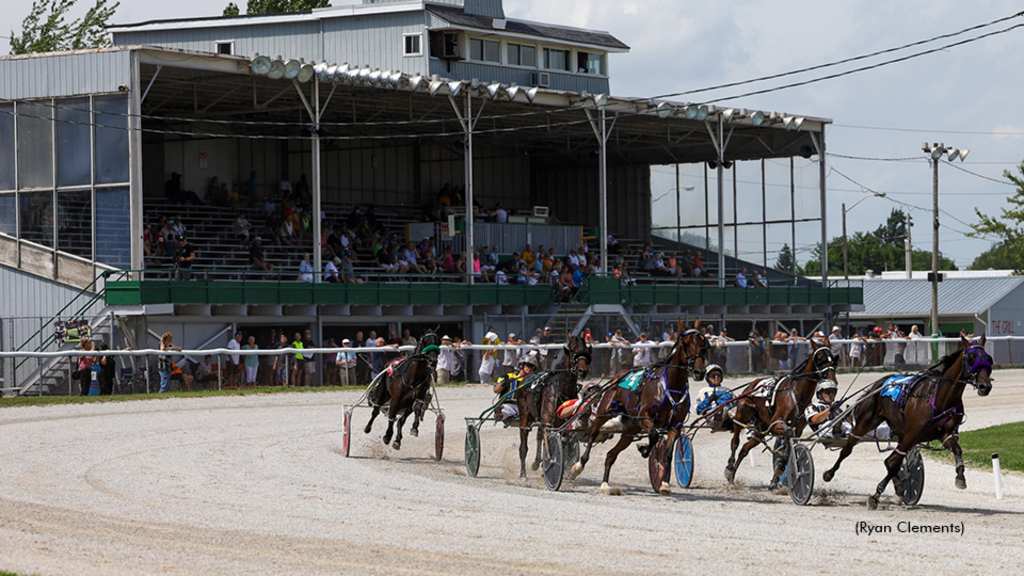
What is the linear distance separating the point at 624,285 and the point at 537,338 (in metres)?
7.71

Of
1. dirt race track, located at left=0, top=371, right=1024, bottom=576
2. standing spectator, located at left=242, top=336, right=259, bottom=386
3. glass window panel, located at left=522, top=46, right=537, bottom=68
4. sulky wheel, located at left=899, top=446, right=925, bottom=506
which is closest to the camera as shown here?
dirt race track, located at left=0, top=371, right=1024, bottom=576

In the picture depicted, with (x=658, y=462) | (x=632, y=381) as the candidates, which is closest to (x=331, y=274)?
(x=632, y=381)

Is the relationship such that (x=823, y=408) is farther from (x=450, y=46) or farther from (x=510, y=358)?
(x=450, y=46)

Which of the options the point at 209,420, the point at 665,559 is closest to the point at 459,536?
the point at 665,559

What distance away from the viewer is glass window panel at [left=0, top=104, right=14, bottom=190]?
35.3 meters

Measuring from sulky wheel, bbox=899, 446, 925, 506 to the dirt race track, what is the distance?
229mm

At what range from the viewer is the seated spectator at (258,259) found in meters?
36.1

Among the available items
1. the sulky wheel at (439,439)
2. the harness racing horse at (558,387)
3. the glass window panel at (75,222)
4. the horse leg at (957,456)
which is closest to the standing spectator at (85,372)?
the glass window panel at (75,222)

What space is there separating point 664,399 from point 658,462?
738 mm

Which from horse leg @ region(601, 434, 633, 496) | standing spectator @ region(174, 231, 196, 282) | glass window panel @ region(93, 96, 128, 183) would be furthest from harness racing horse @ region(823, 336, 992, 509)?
glass window panel @ region(93, 96, 128, 183)

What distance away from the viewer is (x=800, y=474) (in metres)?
14.2

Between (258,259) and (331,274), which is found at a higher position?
(258,259)

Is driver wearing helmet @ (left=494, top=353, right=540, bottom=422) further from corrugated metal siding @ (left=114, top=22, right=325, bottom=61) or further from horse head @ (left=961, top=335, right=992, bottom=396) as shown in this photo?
corrugated metal siding @ (left=114, top=22, right=325, bottom=61)

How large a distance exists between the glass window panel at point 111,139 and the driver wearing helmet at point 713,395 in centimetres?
2122
